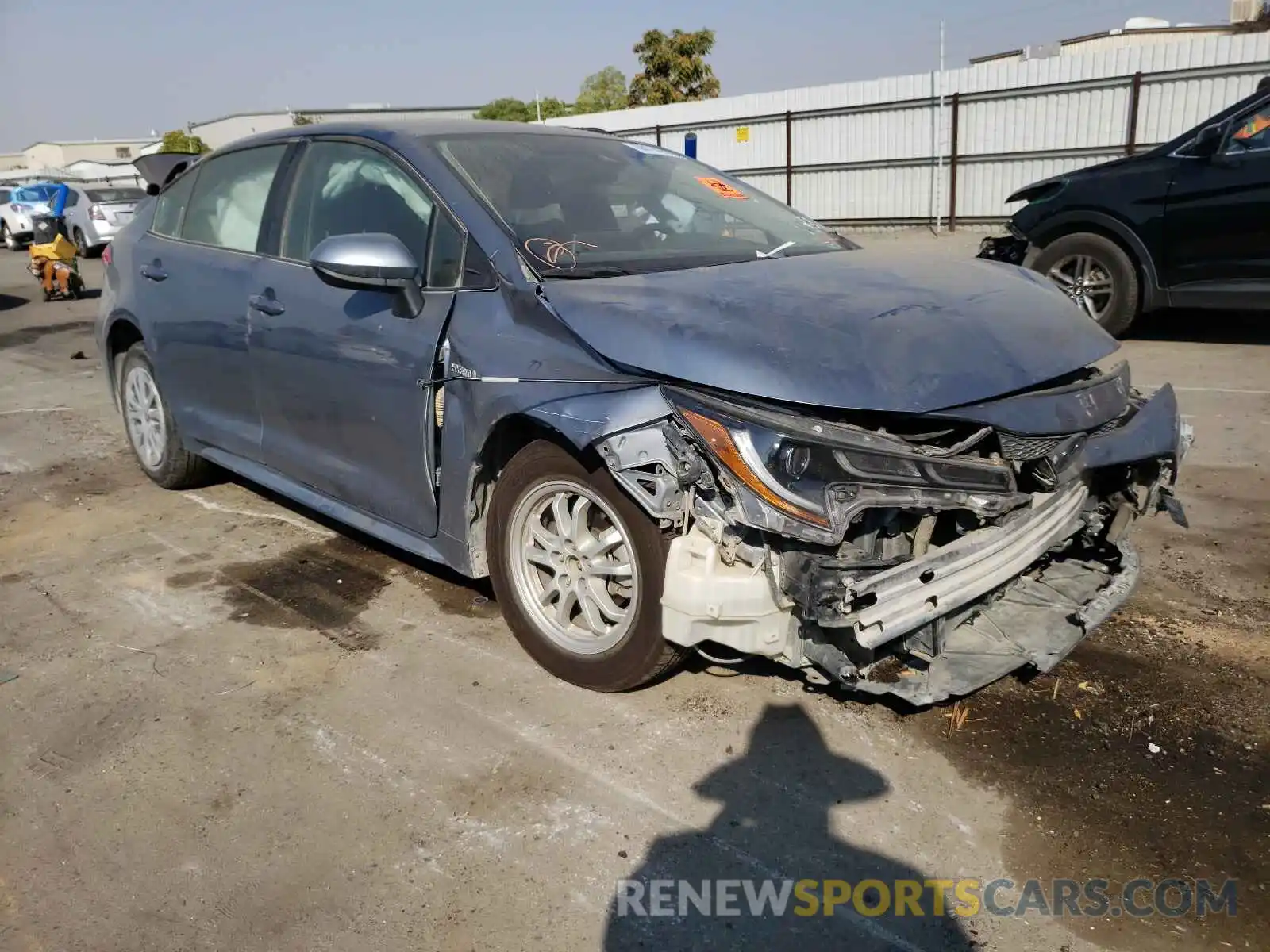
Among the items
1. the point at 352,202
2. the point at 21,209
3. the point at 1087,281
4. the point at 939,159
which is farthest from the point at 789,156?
the point at 21,209

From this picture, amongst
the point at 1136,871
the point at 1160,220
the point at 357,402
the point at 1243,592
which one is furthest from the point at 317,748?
the point at 1160,220

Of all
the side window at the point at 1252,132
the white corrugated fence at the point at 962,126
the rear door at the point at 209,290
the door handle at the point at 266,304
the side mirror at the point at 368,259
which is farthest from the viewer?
the white corrugated fence at the point at 962,126

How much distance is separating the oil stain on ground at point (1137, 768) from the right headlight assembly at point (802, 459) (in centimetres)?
86

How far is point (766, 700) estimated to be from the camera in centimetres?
307

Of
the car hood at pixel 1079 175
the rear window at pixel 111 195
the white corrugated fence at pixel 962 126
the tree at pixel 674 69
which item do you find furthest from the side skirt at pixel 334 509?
the tree at pixel 674 69

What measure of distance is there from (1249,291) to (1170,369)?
768 millimetres

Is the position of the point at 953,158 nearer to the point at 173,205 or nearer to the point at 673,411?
the point at 173,205

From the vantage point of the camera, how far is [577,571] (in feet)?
9.95

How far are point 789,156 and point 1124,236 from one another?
1381 cm

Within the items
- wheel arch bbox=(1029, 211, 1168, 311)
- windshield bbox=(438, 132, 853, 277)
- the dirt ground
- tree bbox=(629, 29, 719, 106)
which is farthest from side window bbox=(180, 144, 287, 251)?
tree bbox=(629, 29, 719, 106)

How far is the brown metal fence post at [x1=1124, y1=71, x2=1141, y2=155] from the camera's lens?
1567 centimetres

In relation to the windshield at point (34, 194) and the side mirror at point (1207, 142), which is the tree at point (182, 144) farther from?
the side mirror at point (1207, 142)

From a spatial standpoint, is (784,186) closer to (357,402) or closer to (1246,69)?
(1246,69)

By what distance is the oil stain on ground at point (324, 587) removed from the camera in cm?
375
